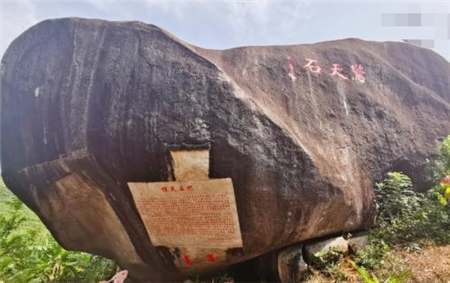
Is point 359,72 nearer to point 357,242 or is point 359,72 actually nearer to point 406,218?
point 406,218

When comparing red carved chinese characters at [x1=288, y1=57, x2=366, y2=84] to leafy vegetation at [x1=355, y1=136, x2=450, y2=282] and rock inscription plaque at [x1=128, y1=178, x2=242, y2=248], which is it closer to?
leafy vegetation at [x1=355, y1=136, x2=450, y2=282]

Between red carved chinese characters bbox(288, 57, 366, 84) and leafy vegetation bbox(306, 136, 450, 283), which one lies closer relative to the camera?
leafy vegetation bbox(306, 136, 450, 283)

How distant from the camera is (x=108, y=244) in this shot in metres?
5.70

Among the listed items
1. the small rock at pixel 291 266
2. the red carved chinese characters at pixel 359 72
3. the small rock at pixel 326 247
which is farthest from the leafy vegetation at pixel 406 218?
the red carved chinese characters at pixel 359 72

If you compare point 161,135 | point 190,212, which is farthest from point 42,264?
point 161,135

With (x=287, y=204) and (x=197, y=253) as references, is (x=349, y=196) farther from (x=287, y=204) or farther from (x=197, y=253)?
(x=197, y=253)

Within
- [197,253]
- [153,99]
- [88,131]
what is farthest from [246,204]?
[88,131]

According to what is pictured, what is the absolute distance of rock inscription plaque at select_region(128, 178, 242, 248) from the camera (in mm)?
4609

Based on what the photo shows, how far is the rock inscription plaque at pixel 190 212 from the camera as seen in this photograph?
461 cm

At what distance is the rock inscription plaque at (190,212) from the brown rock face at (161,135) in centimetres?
13

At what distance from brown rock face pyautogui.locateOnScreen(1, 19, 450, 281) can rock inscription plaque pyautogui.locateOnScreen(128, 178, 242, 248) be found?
0.13 m

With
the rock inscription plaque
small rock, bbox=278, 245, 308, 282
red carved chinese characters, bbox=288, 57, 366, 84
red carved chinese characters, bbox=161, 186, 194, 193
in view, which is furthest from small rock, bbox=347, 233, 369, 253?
red carved chinese characters, bbox=161, 186, 194, 193

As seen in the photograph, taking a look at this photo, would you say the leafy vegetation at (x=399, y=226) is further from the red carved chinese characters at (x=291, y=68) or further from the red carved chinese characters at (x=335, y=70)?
the red carved chinese characters at (x=291, y=68)

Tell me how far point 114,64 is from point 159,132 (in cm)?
105
